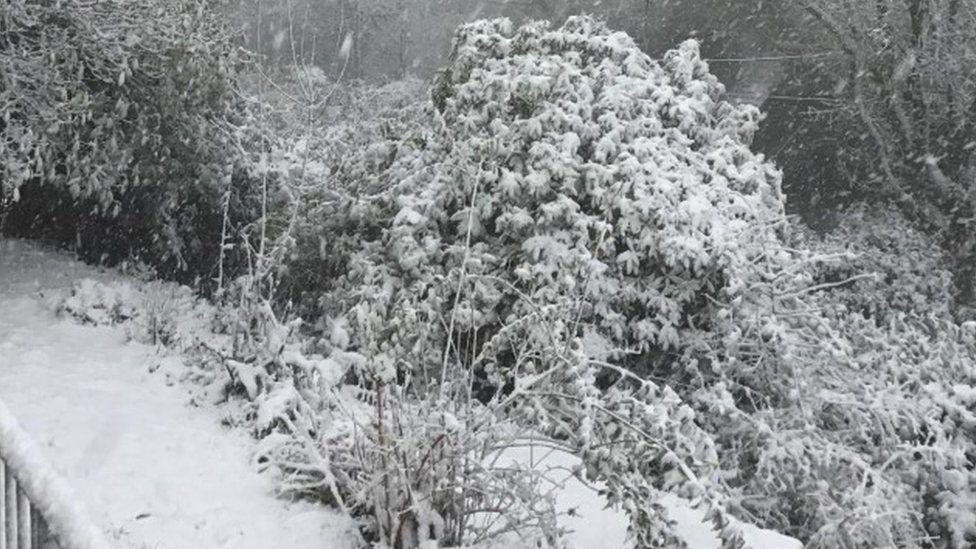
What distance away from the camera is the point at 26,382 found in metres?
6.47

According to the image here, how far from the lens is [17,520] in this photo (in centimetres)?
261

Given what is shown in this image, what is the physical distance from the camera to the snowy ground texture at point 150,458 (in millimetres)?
4938

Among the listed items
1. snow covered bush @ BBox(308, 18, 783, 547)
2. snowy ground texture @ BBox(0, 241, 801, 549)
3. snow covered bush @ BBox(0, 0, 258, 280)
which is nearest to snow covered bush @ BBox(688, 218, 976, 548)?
snow covered bush @ BBox(308, 18, 783, 547)

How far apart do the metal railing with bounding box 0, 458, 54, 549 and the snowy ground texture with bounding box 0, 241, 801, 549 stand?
133 centimetres

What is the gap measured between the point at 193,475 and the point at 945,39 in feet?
42.1

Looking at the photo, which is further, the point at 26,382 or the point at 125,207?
the point at 125,207

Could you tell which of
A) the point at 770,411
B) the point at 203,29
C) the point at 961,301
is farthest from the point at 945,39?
the point at 203,29

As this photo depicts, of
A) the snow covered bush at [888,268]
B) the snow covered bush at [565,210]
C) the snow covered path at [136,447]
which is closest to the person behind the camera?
the snow covered path at [136,447]

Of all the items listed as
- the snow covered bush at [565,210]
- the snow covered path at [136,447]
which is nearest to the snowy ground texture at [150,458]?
the snow covered path at [136,447]

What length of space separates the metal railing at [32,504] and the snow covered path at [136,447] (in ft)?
6.75

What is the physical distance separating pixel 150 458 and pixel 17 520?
316 centimetres

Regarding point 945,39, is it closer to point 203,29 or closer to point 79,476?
point 203,29

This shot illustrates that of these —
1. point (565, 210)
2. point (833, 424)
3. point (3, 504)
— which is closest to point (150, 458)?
point (3, 504)

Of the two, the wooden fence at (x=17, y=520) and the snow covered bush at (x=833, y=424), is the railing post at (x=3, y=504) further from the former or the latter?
the snow covered bush at (x=833, y=424)
